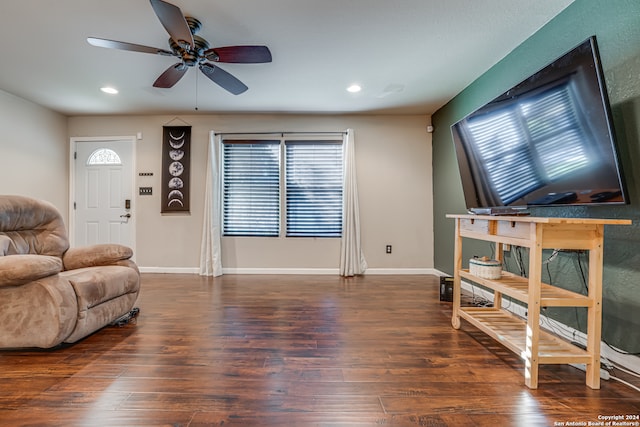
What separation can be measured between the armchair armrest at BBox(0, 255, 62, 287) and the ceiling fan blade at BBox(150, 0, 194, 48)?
1.71 meters

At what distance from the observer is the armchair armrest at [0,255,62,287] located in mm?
1683

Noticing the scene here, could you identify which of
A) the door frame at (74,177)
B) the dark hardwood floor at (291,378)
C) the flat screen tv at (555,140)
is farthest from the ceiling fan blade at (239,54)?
the door frame at (74,177)

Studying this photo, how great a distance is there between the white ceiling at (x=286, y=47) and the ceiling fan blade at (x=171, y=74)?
0.23 meters

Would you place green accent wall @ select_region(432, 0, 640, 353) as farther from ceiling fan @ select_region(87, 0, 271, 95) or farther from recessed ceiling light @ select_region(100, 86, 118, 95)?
recessed ceiling light @ select_region(100, 86, 118, 95)

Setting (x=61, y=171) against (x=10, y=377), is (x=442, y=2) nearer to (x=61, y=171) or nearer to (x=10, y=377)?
(x=10, y=377)

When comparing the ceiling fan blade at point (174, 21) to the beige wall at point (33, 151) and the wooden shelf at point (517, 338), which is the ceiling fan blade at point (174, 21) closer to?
the wooden shelf at point (517, 338)

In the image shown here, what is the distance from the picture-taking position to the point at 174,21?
6.05ft

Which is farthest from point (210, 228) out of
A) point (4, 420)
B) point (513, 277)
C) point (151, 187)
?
point (513, 277)

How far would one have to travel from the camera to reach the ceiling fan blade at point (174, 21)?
169cm

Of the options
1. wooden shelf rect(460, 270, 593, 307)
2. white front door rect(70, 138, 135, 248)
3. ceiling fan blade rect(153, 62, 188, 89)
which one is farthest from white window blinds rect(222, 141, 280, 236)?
wooden shelf rect(460, 270, 593, 307)

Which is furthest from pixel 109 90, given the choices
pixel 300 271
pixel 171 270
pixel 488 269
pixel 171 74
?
pixel 488 269

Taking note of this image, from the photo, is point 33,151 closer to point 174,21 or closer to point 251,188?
point 251,188

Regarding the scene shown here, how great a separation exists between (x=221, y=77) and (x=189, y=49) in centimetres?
39

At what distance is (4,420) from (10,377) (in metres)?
0.46
